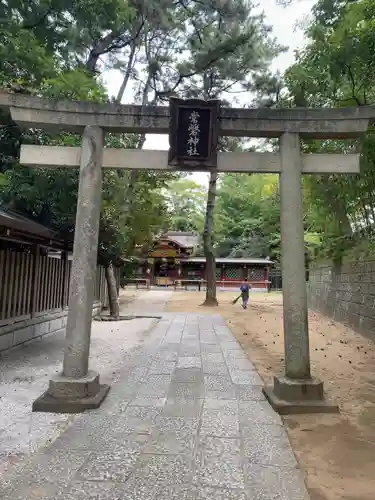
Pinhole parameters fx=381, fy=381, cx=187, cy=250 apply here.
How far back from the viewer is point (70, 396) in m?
4.48

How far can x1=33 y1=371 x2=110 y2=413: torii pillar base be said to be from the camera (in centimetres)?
433

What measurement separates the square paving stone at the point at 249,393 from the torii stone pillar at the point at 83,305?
1.79 m

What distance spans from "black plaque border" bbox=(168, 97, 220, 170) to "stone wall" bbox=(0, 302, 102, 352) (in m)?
4.66

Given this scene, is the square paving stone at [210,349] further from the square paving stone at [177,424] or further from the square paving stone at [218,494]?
the square paving stone at [218,494]

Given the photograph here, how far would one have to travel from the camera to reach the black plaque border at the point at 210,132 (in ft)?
16.6

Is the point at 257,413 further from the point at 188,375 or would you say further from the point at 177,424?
the point at 188,375

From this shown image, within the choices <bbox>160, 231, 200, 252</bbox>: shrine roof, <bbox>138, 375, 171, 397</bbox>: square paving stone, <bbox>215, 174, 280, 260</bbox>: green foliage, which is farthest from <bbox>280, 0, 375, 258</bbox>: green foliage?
<bbox>160, 231, 200, 252</bbox>: shrine roof

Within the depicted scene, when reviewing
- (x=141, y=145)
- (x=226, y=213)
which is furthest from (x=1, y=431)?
(x=226, y=213)

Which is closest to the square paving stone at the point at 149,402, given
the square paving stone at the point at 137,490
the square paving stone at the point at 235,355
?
the square paving stone at the point at 137,490

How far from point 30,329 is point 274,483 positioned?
6.86m

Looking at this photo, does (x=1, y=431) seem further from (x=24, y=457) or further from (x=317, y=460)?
(x=317, y=460)

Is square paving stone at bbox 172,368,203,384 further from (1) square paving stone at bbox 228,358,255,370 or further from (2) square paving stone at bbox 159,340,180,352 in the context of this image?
(2) square paving stone at bbox 159,340,180,352

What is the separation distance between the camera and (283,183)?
201 inches

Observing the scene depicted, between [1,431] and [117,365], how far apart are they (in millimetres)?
3168
